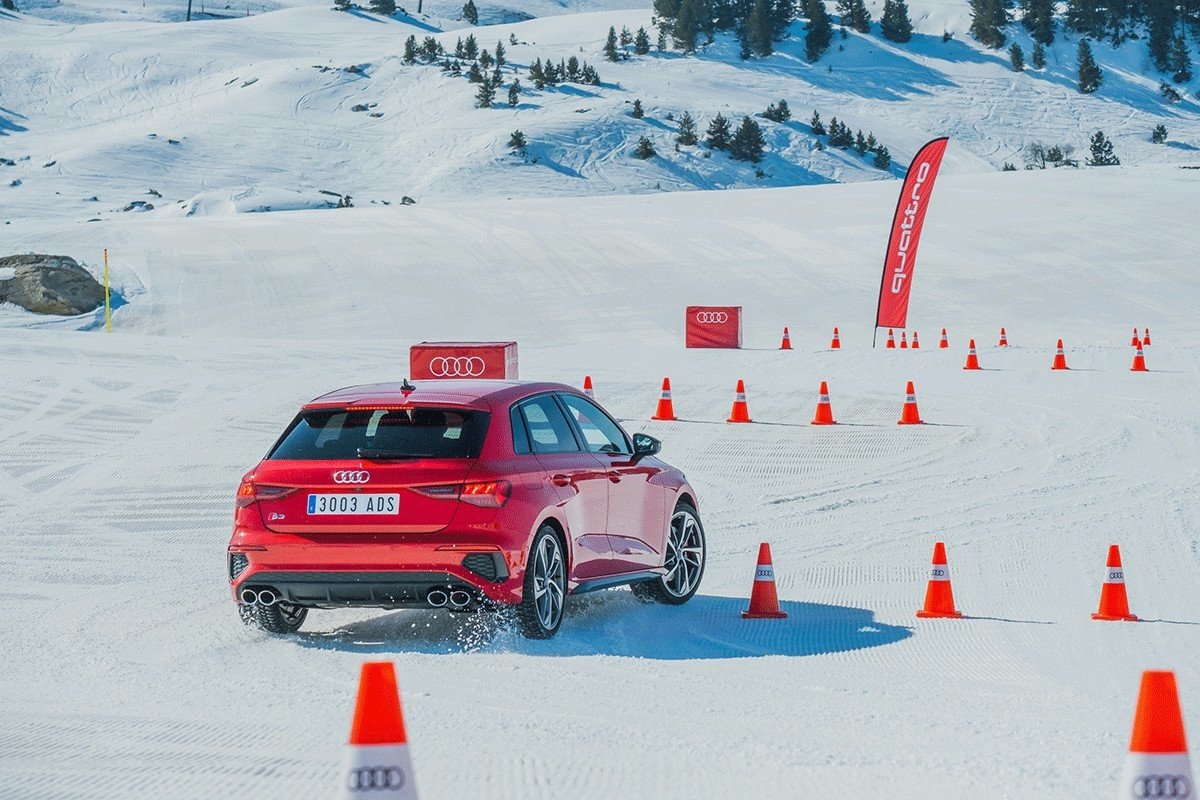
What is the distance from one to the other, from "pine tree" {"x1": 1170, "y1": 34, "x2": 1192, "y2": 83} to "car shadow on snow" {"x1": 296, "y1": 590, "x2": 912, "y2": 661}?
13960 cm

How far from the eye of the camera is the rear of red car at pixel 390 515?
27.1ft

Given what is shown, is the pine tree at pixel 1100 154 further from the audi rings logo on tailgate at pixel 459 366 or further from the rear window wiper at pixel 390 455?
the rear window wiper at pixel 390 455

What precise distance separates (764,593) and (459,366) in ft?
44.6

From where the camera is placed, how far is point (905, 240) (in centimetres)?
3353

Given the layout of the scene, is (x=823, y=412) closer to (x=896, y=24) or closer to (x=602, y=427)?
(x=602, y=427)

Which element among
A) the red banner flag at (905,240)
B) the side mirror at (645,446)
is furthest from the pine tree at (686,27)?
the side mirror at (645,446)

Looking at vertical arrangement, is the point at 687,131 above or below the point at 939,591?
above

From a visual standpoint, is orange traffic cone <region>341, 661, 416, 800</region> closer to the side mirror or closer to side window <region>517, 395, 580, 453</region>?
side window <region>517, 395, 580, 453</region>

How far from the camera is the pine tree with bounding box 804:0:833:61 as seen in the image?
462ft

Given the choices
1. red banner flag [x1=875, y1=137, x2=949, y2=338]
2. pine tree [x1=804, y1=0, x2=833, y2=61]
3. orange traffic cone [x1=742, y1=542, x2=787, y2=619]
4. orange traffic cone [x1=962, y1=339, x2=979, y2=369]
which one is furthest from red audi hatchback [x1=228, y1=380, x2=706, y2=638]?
pine tree [x1=804, y1=0, x2=833, y2=61]

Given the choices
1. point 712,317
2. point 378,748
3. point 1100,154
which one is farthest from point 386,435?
point 1100,154

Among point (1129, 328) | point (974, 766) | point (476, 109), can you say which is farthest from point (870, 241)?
point (476, 109)

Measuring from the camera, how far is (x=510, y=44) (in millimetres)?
141125

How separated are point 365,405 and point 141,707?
2.12 meters
